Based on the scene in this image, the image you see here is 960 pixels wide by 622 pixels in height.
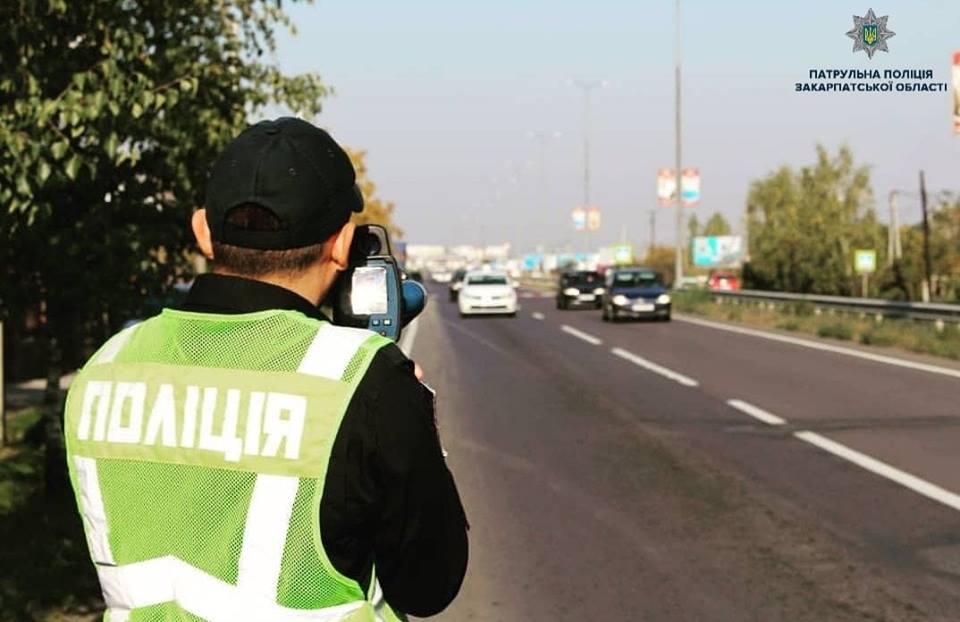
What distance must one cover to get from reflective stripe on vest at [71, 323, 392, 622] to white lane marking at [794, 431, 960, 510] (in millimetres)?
7106

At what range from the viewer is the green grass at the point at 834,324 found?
22406 mm

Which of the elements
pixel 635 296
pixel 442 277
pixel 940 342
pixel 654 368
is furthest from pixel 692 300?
pixel 442 277

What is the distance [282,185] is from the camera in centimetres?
190

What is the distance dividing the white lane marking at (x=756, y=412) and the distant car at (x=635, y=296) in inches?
781

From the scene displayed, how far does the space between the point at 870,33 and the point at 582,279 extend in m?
29.2

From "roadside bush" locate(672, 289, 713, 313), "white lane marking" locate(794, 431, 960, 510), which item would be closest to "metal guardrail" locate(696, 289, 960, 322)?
"roadside bush" locate(672, 289, 713, 313)

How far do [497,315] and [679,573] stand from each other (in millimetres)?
34746

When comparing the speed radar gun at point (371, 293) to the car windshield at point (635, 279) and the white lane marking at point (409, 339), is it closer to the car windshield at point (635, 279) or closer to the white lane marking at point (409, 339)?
the white lane marking at point (409, 339)

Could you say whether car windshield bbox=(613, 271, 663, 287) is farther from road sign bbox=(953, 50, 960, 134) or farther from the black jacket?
the black jacket

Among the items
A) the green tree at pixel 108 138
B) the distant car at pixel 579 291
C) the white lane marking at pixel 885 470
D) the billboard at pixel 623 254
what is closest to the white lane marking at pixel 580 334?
the distant car at pixel 579 291

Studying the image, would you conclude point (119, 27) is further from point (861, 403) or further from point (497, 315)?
point (497, 315)

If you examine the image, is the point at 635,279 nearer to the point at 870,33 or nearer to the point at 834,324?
the point at 834,324

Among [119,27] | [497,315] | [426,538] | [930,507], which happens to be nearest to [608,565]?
[930,507]

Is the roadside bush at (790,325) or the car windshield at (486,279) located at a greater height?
the car windshield at (486,279)
